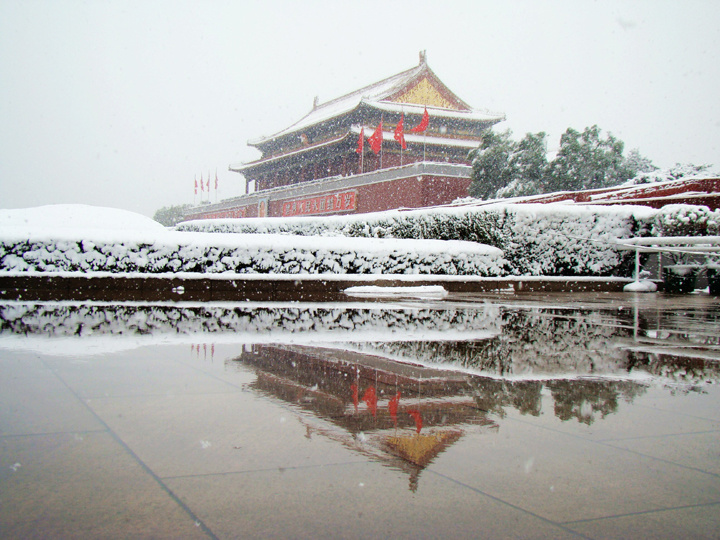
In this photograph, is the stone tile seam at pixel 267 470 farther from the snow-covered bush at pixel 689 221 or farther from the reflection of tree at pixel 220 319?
the snow-covered bush at pixel 689 221

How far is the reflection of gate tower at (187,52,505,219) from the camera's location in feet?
91.9

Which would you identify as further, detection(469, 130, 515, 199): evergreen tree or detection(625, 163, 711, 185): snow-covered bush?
detection(469, 130, 515, 199): evergreen tree

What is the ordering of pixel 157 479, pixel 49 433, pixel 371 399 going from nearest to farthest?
pixel 157 479 < pixel 49 433 < pixel 371 399

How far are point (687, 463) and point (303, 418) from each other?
1.32m

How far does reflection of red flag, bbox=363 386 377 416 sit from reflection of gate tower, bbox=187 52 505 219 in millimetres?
24831

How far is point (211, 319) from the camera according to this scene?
19.3ft

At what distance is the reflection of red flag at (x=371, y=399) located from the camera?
8.20ft

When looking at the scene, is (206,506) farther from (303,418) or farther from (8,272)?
(8,272)

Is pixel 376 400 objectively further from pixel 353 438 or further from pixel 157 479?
pixel 157 479

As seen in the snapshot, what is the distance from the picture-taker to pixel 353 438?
212 centimetres

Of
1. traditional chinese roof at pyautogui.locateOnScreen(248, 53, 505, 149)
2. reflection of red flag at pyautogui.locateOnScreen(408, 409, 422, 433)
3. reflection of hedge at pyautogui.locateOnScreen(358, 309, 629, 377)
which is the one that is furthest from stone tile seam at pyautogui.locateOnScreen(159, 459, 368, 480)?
traditional chinese roof at pyautogui.locateOnScreen(248, 53, 505, 149)

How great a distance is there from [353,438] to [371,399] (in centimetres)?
56

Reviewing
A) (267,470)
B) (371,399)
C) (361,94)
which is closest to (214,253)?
(371,399)

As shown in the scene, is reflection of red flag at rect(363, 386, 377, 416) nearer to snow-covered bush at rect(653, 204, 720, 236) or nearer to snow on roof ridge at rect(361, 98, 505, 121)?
snow-covered bush at rect(653, 204, 720, 236)
